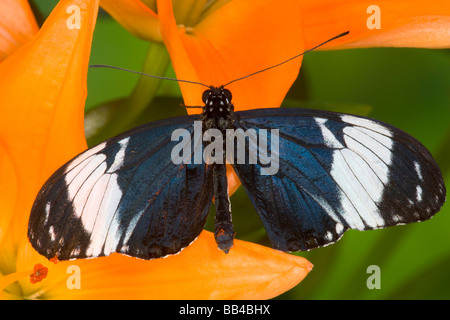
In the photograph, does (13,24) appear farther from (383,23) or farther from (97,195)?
(383,23)

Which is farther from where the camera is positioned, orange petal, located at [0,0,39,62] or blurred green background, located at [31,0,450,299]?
blurred green background, located at [31,0,450,299]

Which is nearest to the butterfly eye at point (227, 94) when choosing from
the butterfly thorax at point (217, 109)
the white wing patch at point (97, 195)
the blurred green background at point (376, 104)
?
the butterfly thorax at point (217, 109)

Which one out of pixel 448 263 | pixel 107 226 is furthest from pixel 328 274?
pixel 107 226

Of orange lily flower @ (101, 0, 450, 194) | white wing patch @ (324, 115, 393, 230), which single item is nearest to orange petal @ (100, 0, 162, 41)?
orange lily flower @ (101, 0, 450, 194)

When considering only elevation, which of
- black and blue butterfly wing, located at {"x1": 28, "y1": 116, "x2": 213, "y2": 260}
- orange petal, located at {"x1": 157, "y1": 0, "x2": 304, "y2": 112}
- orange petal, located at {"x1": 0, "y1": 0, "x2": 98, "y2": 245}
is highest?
orange petal, located at {"x1": 157, "y1": 0, "x2": 304, "y2": 112}

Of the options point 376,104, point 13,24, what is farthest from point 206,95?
point 376,104

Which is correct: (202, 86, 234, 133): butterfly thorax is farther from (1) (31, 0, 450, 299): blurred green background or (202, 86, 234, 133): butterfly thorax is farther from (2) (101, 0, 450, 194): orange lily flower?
(1) (31, 0, 450, 299): blurred green background

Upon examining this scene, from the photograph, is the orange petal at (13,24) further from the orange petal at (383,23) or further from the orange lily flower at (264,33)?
the orange petal at (383,23)

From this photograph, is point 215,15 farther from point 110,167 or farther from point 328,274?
point 328,274
